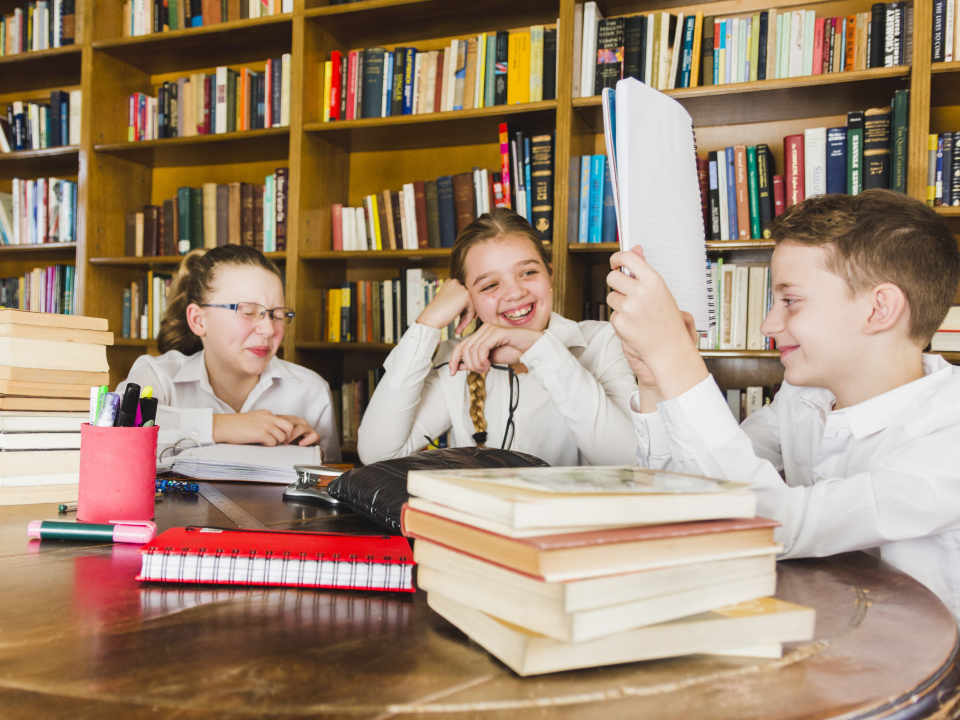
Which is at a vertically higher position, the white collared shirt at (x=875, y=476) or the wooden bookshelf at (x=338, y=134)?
the wooden bookshelf at (x=338, y=134)

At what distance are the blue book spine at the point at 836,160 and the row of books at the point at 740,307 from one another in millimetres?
315

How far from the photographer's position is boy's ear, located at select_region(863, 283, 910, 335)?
99cm

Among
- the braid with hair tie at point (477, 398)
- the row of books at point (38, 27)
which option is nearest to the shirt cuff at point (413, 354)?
the braid with hair tie at point (477, 398)

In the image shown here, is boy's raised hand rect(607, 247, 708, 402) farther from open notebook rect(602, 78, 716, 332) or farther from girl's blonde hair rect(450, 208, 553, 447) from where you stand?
girl's blonde hair rect(450, 208, 553, 447)

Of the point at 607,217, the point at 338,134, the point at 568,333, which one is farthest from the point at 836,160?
the point at 338,134

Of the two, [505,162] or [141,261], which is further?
[141,261]

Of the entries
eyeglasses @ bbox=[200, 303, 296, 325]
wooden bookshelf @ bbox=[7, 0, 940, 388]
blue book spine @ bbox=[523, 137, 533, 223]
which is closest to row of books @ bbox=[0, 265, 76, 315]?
wooden bookshelf @ bbox=[7, 0, 940, 388]

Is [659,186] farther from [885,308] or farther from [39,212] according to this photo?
[39,212]

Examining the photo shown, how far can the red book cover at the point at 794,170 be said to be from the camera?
221 centimetres

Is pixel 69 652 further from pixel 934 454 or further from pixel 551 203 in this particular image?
pixel 551 203

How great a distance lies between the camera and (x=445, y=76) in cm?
258

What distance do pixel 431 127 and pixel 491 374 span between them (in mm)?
1220

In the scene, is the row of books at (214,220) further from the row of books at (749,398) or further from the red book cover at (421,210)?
the row of books at (749,398)

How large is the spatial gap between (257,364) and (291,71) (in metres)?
1.31
